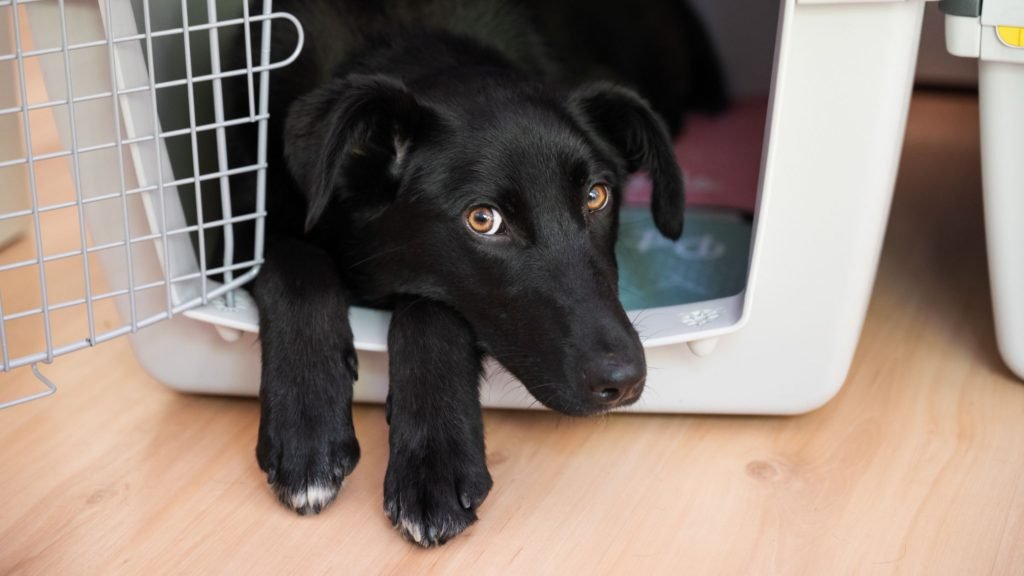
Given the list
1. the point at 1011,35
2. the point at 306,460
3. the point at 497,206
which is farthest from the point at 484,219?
the point at 1011,35

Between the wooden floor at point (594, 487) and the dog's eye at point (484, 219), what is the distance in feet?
1.22

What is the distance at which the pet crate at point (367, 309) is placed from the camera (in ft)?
4.46

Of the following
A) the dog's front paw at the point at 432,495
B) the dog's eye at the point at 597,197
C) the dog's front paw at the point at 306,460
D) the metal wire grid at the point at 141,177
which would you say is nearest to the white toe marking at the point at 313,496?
the dog's front paw at the point at 306,460

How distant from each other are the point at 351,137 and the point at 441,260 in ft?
0.68

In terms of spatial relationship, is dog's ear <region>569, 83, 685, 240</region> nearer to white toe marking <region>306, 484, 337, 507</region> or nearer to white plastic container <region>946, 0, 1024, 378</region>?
white plastic container <region>946, 0, 1024, 378</region>

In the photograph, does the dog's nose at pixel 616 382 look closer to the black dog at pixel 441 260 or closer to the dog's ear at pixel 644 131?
the black dog at pixel 441 260

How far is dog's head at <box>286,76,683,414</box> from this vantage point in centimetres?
132

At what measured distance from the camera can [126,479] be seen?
153cm

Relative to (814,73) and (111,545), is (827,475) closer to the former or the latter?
(814,73)

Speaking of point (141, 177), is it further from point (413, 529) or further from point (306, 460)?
point (413, 529)

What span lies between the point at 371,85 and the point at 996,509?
103 cm

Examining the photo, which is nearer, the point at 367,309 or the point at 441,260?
the point at 441,260

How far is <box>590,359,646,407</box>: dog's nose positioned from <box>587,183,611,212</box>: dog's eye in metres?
0.27

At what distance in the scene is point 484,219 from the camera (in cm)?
139
